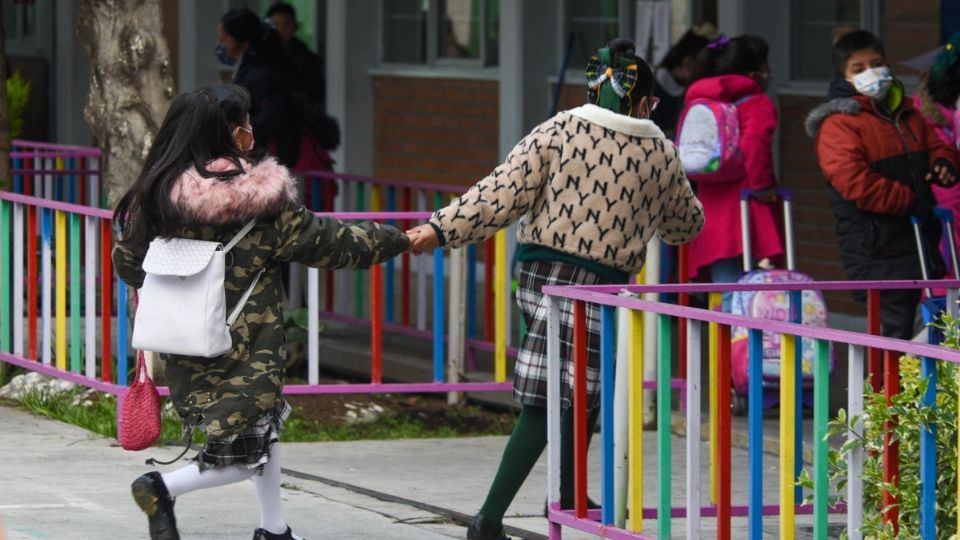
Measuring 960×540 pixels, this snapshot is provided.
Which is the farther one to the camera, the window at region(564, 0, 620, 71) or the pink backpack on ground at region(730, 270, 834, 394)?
the window at region(564, 0, 620, 71)

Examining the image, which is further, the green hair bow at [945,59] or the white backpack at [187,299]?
the green hair bow at [945,59]

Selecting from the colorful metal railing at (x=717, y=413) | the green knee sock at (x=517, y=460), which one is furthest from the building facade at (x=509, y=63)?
the colorful metal railing at (x=717, y=413)

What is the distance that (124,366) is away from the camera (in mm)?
8438

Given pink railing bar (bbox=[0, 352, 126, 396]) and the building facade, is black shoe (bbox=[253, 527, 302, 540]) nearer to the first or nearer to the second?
pink railing bar (bbox=[0, 352, 126, 396])

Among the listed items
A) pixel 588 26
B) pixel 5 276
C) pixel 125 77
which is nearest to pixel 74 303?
pixel 5 276

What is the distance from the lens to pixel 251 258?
5930mm

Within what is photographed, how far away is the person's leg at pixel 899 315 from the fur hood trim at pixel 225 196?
3463 mm

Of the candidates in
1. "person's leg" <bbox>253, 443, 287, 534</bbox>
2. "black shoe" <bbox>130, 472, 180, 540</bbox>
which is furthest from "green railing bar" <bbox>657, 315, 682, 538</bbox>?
"black shoe" <bbox>130, 472, 180, 540</bbox>

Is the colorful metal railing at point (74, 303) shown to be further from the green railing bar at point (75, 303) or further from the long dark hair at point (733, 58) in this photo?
the long dark hair at point (733, 58)

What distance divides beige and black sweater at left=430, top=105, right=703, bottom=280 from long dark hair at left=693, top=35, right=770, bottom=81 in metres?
3.14

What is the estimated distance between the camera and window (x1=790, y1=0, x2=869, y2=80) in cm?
1171

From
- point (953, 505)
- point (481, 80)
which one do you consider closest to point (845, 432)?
point (953, 505)

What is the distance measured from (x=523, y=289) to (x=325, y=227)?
2.81ft

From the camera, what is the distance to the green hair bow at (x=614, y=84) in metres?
6.52
